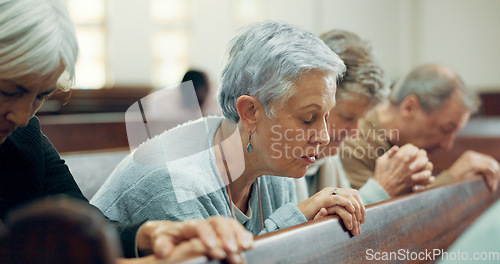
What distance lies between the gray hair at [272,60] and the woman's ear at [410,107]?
1036mm

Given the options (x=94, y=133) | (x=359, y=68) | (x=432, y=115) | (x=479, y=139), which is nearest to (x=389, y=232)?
(x=359, y=68)

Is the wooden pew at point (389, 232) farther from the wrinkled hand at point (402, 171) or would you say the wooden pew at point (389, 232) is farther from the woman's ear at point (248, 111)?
the woman's ear at point (248, 111)

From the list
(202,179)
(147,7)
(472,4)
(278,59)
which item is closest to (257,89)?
(278,59)

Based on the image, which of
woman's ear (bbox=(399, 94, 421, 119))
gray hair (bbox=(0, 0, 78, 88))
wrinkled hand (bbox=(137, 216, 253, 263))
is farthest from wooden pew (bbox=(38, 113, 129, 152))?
wrinkled hand (bbox=(137, 216, 253, 263))

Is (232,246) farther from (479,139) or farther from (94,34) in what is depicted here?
(94,34)

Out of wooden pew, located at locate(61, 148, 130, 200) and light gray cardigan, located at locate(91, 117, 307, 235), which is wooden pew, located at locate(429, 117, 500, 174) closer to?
wooden pew, located at locate(61, 148, 130, 200)

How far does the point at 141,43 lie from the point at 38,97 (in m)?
6.39

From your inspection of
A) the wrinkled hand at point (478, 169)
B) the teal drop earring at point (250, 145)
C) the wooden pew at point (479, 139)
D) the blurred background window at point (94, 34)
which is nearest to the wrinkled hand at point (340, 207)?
the teal drop earring at point (250, 145)

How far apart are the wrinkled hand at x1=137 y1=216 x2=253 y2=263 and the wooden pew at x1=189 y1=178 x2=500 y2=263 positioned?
21 mm

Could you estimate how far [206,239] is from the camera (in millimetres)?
670

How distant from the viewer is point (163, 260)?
654 mm

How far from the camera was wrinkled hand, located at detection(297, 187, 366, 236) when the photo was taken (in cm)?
107

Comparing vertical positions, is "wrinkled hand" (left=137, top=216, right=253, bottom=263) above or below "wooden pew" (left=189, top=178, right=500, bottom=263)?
above

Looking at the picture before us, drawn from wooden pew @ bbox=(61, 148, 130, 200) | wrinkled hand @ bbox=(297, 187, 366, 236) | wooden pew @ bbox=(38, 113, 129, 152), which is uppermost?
wrinkled hand @ bbox=(297, 187, 366, 236)
